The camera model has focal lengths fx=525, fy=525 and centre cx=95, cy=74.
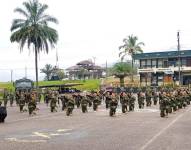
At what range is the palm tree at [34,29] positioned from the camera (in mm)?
64812

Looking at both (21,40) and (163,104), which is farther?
(21,40)

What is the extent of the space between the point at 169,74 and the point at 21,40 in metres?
39.2

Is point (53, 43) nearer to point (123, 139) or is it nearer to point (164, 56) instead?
point (164, 56)

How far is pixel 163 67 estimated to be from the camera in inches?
3954

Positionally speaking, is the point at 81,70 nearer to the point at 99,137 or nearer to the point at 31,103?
the point at 31,103

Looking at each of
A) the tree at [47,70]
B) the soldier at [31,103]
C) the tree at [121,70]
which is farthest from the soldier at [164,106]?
the tree at [47,70]

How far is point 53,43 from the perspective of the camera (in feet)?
218

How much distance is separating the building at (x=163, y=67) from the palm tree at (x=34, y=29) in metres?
35.1

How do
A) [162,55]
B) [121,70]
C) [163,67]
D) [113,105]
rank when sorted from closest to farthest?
[113,105] < [121,70] < [162,55] < [163,67]

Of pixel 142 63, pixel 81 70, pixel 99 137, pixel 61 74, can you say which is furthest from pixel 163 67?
pixel 99 137

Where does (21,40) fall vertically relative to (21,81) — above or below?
above

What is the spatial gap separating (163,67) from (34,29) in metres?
41.1

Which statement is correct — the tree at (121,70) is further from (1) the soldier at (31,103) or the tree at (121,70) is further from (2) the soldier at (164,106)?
(2) the soldier at (164,106)

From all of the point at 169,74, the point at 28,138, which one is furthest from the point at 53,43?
the point at 28,138
